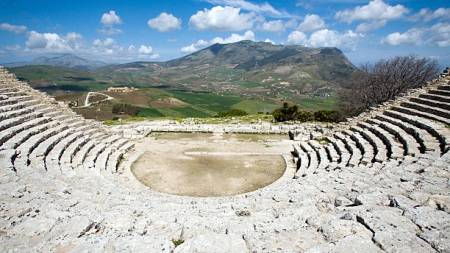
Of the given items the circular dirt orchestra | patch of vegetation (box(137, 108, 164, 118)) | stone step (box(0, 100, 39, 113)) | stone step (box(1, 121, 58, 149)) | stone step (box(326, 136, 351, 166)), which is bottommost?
patch of vegetation (box(137, 108, 164, 118))

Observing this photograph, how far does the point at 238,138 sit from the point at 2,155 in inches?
612

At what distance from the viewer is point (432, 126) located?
49.4 ft

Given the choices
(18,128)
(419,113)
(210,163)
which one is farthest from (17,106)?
(419,113)

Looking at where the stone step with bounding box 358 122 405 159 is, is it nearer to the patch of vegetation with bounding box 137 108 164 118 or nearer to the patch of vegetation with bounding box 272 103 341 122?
the patch of vegetation with bounding box 272 103 341 122

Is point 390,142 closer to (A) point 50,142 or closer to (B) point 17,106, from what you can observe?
(A) point 50,142

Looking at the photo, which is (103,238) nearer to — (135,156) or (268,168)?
(268,168)

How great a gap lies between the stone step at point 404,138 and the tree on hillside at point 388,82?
14.8 metres

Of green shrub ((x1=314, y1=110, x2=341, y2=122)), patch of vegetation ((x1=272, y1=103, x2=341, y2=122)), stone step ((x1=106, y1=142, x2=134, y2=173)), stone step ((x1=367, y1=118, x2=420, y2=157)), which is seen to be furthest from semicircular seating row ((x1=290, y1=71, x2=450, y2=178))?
green shrub ((x1=314, y1=110, x2=341, y2=122))

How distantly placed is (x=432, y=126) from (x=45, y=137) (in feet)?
64.6

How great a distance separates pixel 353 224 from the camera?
5.89 metres

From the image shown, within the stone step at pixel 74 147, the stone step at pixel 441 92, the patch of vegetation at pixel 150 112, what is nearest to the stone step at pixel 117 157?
the stone step at pixel 74 147

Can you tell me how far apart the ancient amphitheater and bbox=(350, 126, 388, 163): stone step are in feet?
0.23

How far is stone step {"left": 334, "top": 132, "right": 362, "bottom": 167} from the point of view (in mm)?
14164

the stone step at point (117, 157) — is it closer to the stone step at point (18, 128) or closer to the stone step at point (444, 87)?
the stone step at point (18, 128)
